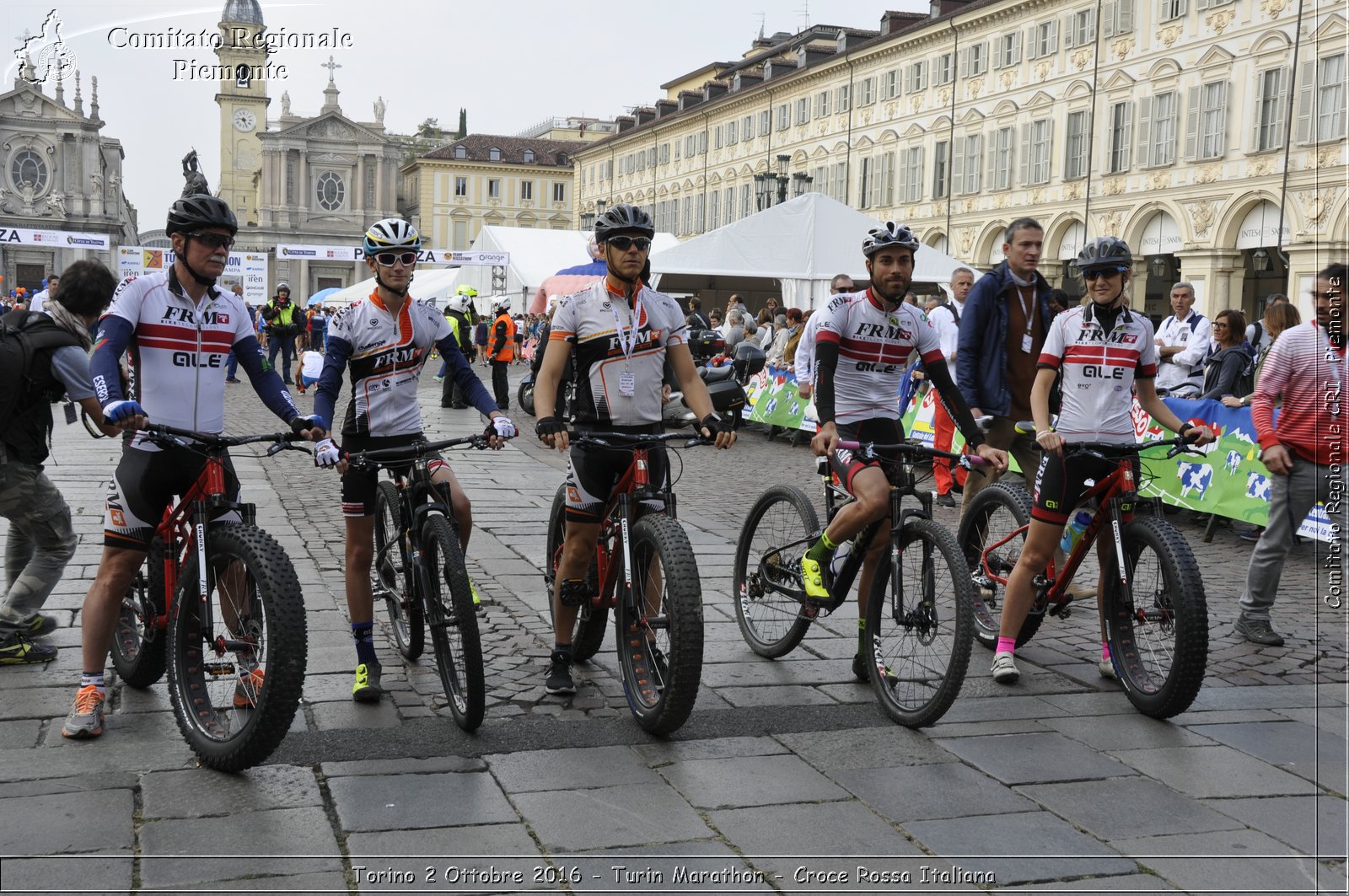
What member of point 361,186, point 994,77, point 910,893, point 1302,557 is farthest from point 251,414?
point 361,186

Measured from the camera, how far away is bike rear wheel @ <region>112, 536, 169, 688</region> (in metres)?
4.92

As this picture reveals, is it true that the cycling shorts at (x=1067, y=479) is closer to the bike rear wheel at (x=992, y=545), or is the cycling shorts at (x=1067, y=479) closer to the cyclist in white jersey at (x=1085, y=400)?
the cyclist in white jersey at (x=1085, y=400)

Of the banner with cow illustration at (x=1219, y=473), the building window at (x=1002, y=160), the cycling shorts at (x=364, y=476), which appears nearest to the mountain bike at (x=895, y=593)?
the cycling shorts at (x=364, y=476)

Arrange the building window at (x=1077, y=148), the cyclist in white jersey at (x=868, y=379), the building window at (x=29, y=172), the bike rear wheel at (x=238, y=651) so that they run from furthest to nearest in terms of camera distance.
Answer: the building window at (x=29, y=172), the building window at (x=1077, y=148), the cyclist in white jersey at (x=868, y=379), the bike rear wheel at (x=238, y=651)

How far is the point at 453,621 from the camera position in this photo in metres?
4.84

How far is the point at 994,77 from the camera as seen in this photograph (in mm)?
43062

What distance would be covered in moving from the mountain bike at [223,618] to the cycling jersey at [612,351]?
121cm

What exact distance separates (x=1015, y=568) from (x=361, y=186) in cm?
10402

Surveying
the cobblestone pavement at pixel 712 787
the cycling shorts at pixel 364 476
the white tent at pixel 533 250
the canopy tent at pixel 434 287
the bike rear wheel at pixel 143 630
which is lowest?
the cobblestone pavement at pixel 712 787

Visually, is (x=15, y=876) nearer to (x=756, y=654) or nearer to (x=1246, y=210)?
(x=756, y=654)

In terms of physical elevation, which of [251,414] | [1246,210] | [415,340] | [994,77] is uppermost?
[994,77]

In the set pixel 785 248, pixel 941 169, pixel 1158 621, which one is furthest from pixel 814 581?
pixel 941 169

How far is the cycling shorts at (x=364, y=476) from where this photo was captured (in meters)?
5.38

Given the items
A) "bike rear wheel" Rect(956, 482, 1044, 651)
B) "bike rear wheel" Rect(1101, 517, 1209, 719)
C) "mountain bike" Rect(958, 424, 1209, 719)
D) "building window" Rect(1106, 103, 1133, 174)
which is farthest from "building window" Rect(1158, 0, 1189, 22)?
"bike rear wheel" Rect(1101, 517, 1209, 719)
